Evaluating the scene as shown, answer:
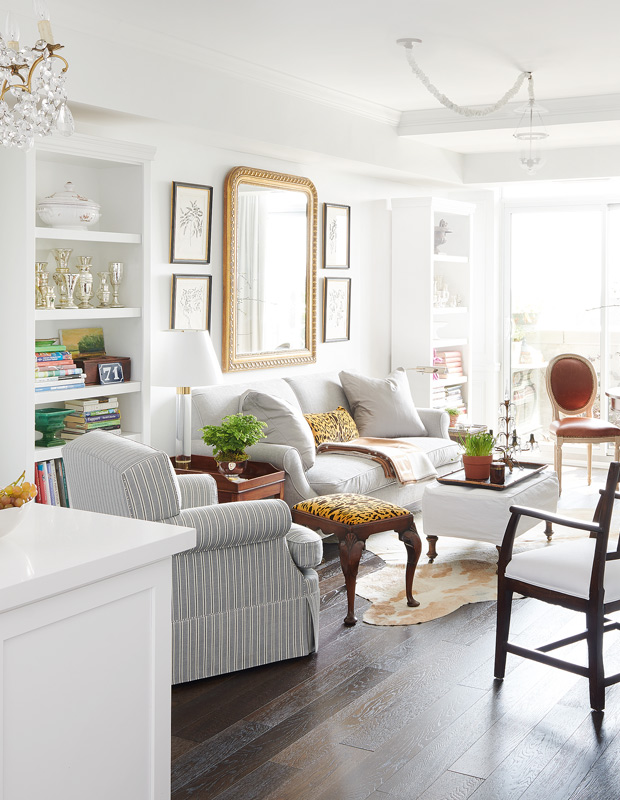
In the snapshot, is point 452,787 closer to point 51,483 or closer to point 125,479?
point 125,479

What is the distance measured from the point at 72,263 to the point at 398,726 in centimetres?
283

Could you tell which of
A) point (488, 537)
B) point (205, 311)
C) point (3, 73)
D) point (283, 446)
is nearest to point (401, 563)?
point (488, 537)

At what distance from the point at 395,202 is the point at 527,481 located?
10.2 feet

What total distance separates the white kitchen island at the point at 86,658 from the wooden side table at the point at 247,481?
2362 millimetres

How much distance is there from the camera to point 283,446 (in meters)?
5.14

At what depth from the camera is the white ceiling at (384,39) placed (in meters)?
4.13

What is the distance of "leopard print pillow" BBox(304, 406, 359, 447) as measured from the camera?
233 inches

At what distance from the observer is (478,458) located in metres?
4.93

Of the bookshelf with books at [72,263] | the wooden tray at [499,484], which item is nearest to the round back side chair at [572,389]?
the wooden tray at [499,484]

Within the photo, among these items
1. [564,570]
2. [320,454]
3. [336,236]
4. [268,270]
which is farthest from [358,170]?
[564,570]

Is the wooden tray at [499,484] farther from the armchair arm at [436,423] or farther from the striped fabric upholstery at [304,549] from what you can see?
the striped fabric upholstery at [304,549]

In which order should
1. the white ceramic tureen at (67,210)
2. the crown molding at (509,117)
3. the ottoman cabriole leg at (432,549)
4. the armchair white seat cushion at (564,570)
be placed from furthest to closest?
the crown molding at (509,117) → the ottoman cabriole leg at (432,549) → the white ceramic tureen at (67,210) → the armchair white seat cushion at (564,570)

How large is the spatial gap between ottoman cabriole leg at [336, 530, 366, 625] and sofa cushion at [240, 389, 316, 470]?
50.1 inches

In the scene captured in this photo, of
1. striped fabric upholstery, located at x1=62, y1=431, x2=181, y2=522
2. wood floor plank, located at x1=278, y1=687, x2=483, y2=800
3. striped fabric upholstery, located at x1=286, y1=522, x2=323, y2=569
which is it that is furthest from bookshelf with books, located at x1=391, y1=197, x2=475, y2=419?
striped fabric upholstery, located at x1=62, y1=431, x2=181, y2=522
